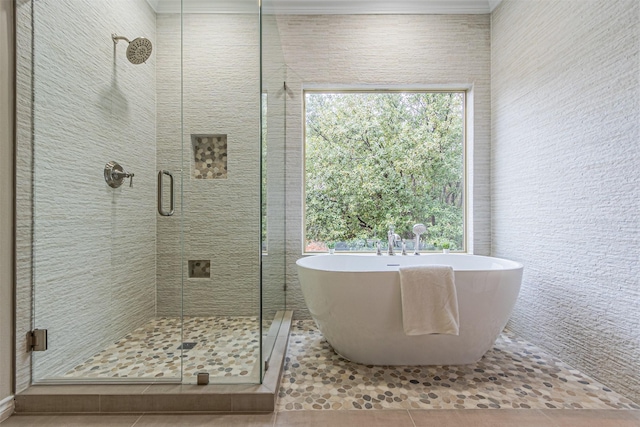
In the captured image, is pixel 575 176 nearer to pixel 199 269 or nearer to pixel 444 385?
pixel 444 385

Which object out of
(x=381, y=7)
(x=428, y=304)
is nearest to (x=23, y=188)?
(x=428, y=304)

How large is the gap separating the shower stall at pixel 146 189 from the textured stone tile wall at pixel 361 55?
612 millimetres

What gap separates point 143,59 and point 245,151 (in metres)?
1.14

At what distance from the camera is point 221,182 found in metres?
1.92

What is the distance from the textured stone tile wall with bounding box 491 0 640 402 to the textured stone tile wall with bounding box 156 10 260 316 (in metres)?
1.92

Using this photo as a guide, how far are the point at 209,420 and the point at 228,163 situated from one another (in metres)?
1.31

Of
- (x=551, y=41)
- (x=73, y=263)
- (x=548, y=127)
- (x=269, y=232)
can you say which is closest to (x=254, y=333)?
(x=269, y=232)

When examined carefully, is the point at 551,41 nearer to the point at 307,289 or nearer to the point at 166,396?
the point at 307,289

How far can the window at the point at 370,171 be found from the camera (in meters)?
3.06

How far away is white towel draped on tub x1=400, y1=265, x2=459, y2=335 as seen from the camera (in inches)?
72.9

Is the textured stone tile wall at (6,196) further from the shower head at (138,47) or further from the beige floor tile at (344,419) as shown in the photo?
the beige floor tile at (344,419)

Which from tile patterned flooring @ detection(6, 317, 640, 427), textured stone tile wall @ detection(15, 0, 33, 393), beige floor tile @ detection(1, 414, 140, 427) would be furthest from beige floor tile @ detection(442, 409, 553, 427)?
textured stone tile wall @ detection(15, 0, 33, 393)

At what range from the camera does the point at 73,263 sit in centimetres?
193

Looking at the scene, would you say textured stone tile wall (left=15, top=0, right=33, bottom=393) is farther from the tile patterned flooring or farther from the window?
the window
